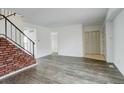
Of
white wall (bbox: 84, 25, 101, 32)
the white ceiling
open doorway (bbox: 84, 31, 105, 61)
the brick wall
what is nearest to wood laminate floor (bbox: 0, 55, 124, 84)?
the brick wall

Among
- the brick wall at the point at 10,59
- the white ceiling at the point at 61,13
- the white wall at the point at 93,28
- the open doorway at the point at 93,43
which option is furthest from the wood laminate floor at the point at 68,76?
the white wall at the point at 93,28

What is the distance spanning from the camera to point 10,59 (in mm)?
4000

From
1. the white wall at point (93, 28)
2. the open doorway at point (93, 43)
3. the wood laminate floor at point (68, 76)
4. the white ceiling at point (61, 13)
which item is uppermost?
the white wall at point (93, 28)

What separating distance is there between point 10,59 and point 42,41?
13.6 ft

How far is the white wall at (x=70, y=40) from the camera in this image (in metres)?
7.59

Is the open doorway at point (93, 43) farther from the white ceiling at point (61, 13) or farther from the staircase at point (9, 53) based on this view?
the staircase at point (9, 53)

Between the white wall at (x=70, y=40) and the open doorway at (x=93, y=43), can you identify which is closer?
the white wall at (x=70, y=40)

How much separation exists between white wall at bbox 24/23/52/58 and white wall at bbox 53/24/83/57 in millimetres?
882

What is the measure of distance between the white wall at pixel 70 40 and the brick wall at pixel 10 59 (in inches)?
148

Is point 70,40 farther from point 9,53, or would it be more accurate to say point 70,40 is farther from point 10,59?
point 10,59
